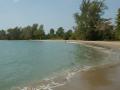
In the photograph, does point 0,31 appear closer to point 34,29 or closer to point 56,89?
point 34,29

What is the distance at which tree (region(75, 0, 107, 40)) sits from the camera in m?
70.1

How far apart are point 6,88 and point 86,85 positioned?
3.53 meters

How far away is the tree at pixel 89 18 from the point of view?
70.1 meters

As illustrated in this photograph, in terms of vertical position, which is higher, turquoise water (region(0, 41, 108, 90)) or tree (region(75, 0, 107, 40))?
tree (region(75, 0, 107, 40))

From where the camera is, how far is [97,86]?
9930mm

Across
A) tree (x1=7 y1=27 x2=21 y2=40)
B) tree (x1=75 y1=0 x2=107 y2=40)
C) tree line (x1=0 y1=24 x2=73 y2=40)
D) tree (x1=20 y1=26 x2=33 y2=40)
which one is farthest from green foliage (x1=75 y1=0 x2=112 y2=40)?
tree (x1=7 y1=27 x2=21 y2=40)

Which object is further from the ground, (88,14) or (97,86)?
(88,14)

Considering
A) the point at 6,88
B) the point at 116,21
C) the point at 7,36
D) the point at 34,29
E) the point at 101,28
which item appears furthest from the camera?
the point at 7,36

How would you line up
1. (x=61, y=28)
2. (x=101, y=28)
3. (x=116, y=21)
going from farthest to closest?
(x=61, y=28) < (x=101, y=28) < (x=116, y=21)

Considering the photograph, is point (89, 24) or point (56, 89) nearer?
point (56, 89)

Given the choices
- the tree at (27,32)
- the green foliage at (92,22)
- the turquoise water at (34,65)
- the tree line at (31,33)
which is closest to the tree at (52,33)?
the tree line at (31,33)

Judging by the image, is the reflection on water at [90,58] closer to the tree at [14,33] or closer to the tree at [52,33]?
the tree at [52,33]

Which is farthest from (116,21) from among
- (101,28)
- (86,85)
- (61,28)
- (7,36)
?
(7,36)

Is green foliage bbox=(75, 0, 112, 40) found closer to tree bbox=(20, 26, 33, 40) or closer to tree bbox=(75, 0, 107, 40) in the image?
tree bbox=(75, 0, 107, 40)
